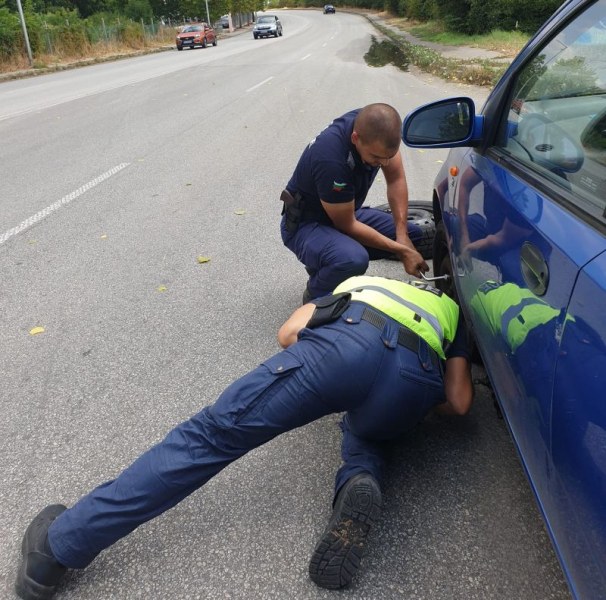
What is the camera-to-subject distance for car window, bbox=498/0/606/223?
5.75 ft

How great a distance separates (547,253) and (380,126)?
1.55 meters

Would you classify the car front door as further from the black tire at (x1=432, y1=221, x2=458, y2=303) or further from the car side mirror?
the black tire at (x1=432, y1=221, x2=458, y2=303)

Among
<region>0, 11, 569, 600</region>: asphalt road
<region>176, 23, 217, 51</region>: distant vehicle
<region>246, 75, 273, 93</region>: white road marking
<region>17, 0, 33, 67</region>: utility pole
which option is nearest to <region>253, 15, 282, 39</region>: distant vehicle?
<region>176, 23, 217, 51</region>: distant vehicle

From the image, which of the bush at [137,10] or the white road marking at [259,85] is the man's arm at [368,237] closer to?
the white road marking at [259,85]

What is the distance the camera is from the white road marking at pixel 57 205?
5.53 m

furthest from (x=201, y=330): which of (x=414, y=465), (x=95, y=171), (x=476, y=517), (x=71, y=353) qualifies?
(x=95, y=171)

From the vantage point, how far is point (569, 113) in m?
2.08

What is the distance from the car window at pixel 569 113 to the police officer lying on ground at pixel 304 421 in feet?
2.33

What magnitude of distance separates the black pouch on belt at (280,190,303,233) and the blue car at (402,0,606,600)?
1.05 metres

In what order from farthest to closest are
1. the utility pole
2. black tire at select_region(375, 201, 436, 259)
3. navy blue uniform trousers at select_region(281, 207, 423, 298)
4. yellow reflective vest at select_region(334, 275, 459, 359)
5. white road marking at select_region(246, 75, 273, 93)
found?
1. the utility pole
2. white road marking at select_region(246, 75, 273, 93)
3. black tire at select_region(375, 201, 436, 259)
4. navy blue uniform trousers at select_region(281, 207, 423, 298)
5. yellow reflective vest at select_region(334, 275, 459, 359)

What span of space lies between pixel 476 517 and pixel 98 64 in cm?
2795

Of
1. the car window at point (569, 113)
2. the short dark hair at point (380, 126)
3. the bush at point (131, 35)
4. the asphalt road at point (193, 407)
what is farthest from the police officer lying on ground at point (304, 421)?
the bush at point (131, 35)

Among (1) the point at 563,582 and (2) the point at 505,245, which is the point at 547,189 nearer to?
(2) the point at 505,245

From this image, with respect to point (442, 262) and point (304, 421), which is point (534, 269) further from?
point (442, 262)
